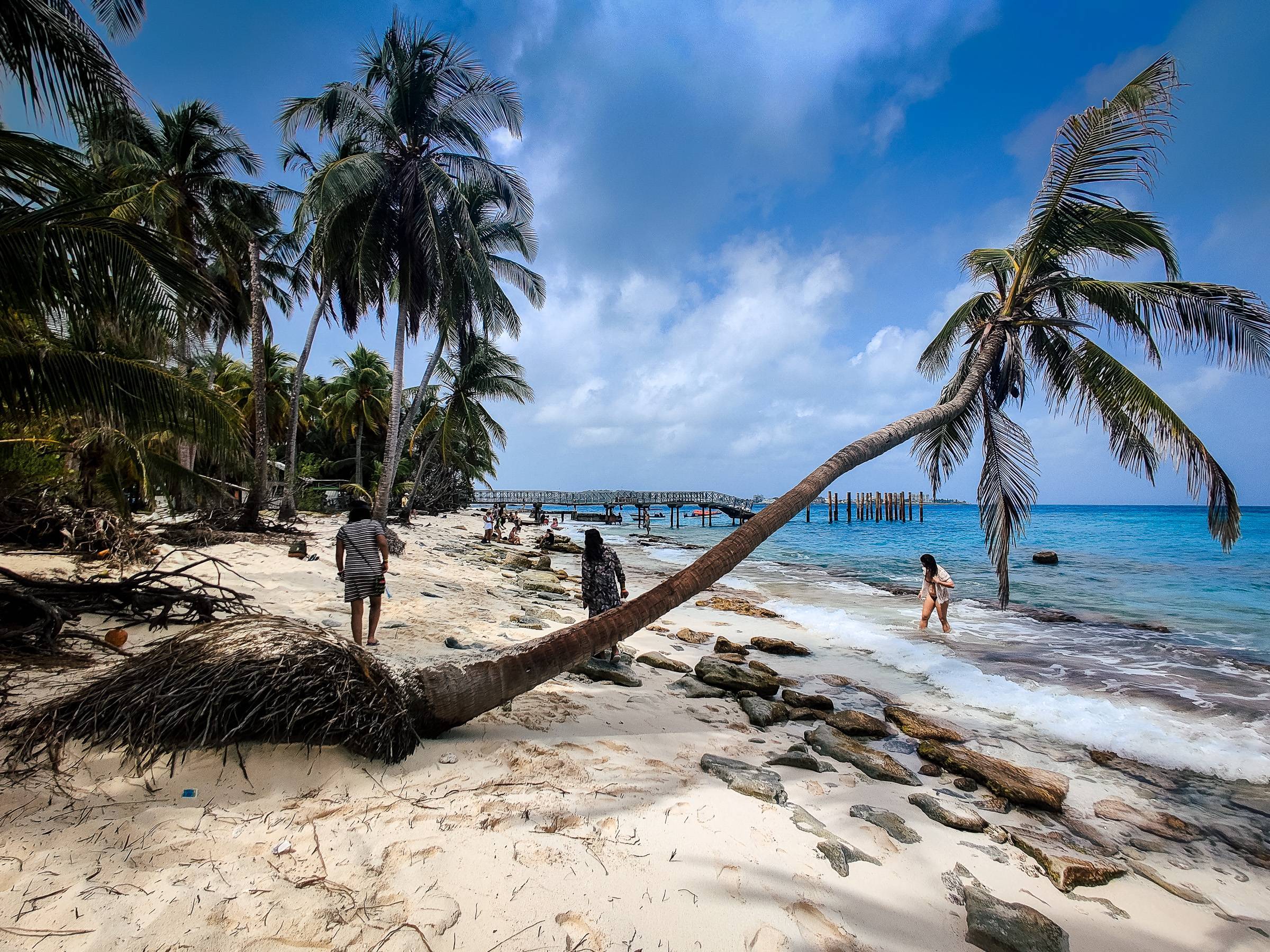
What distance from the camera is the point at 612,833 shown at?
7.98 feet

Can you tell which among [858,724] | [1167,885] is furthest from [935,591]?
[1167,885]

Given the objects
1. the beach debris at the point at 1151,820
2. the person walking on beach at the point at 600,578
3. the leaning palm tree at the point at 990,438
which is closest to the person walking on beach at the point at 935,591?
the leaning palm tree at the point at 990,438

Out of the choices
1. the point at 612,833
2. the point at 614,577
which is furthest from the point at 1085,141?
the point at 612,833

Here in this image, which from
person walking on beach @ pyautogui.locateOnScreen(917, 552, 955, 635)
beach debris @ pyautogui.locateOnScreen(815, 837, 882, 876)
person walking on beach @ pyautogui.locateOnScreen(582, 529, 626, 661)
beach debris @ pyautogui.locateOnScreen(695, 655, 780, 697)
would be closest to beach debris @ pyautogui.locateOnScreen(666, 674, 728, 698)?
beach debris @ pyautogui.locateOnScreen(695, 655, 780, 697)

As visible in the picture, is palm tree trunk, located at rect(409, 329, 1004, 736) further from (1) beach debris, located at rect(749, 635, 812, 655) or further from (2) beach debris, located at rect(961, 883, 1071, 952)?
(1) beach debris, located at rect(749, 635, 812, 655)

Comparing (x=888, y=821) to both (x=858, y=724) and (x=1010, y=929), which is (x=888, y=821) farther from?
(x=858, y=724)

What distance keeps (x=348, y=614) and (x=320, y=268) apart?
32.0 feet

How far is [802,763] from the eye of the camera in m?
3.64

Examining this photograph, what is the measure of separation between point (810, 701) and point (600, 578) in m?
2.51

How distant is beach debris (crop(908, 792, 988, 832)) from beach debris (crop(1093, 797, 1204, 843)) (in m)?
1.11

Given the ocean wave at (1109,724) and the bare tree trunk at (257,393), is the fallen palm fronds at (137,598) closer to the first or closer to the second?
the ocean wave at (1109,724)

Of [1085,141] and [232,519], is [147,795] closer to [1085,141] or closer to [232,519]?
[1085,141]

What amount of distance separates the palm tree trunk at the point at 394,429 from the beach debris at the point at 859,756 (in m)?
11.5

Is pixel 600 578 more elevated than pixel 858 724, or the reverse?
pixel 600 578
